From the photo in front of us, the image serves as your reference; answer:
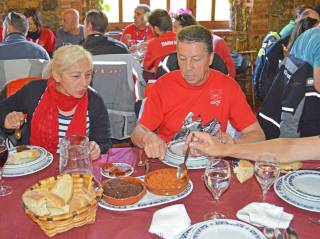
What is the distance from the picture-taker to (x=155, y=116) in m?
2.23

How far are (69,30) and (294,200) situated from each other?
4266 mm

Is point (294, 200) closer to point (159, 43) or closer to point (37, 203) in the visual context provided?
point (37, 203)

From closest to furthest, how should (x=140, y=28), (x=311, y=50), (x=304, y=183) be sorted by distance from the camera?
(x=304, y=183)
(x=311, y=50)
(x=140, y=28)

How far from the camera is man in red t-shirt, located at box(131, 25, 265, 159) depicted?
6.95ft

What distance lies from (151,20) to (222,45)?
75cm

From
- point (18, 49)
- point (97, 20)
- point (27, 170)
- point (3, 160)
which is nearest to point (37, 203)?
point (3, 160)

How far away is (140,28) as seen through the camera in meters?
5.37

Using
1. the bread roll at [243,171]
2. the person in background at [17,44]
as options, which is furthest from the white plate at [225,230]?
the person in background at [17,44]

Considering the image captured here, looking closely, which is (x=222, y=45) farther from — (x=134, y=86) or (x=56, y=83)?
Answer: (x=56, y=83)

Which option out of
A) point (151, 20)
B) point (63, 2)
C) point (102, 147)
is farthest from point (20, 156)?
point (63, 2)

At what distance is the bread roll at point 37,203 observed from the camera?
3.97 ft

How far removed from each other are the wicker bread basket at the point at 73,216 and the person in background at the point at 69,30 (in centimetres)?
396

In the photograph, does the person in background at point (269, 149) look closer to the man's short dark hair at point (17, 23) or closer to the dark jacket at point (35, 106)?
the dark jacket at point (35, 106)

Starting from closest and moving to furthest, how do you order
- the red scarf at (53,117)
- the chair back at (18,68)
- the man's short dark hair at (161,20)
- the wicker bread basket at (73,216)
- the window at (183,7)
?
the wicker bread basket at (73,216) → the red scarf at (53,117) → the chair back at (18,68) → the man's short dark hair at (161,20) → the window at (183,7)
